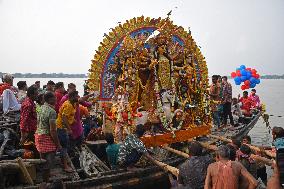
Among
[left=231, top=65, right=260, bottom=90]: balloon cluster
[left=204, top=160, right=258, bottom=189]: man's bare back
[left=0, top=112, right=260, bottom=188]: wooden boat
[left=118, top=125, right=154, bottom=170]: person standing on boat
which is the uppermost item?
[left=231, top=65, right=260, bottom=90]: balloon cluster

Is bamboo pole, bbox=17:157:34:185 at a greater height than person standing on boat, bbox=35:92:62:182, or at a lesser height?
lesser

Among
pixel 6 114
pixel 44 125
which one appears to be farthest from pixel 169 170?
pixel 6 114

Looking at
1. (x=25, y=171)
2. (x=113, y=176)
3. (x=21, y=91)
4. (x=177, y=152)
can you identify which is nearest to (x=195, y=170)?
(x=113, y=176)

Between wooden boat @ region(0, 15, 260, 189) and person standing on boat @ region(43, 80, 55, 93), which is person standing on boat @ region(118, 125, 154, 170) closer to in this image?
wooden boat @ region(0, 15, 260, 189)

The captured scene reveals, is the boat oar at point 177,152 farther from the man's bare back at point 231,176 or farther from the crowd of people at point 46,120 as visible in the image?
the man's bare back at point 231,176

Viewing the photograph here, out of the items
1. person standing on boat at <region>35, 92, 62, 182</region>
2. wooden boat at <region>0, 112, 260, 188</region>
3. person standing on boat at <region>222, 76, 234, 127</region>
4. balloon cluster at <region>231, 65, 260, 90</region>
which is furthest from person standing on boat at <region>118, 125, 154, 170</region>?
balloon cluster at <region>231, 65, 260, 90</region>

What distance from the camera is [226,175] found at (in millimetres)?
4699

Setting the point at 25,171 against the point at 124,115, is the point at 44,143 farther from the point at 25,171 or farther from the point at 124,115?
the point at 124,115

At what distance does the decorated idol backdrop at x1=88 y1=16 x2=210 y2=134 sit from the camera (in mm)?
9680

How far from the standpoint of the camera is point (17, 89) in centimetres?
924

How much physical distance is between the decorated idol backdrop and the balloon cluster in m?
5.18

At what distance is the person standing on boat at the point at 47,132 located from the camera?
6398 mm

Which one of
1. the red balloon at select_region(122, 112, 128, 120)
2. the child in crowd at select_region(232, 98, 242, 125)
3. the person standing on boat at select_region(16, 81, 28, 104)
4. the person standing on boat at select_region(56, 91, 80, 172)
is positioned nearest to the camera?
the person standing on boat at select_region(56, 91, 80, 172)

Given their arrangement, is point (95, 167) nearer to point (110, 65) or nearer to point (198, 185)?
point (198, 185)
